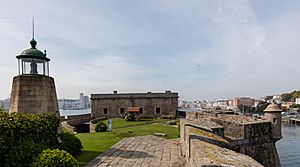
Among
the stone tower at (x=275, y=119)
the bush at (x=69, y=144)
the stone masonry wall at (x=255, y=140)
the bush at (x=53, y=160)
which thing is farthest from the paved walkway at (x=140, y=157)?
the stone tower at (x=275, y=119)

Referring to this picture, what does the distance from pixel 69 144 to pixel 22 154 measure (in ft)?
9.83

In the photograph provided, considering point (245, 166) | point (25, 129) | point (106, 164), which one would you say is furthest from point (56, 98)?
point (245, 166)

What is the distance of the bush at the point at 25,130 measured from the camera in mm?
7246

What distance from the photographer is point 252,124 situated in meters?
12.9

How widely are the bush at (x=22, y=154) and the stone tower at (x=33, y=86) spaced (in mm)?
2693

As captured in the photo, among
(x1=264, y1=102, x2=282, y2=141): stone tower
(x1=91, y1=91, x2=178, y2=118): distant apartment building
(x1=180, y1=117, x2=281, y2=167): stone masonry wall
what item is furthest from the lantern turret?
(x1=91, y1=91, x2=178, y2=118): distant apartment building

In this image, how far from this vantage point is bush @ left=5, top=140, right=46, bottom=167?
7.07 meters

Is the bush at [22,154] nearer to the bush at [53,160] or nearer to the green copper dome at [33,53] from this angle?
the bush at [53,160]

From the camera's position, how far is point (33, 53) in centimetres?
1064

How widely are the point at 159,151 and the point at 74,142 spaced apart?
162 inches

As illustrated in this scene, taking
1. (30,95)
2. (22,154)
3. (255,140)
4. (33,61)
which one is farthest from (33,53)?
(255,140)

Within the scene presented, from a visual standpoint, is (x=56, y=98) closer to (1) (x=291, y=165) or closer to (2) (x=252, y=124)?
(2) (x=252, y=124)

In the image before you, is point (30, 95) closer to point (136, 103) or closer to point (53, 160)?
point (53, 160)

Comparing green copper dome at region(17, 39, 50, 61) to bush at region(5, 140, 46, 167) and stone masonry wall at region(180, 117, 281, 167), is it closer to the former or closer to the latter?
bush at region(5, 140, 46, 167)
